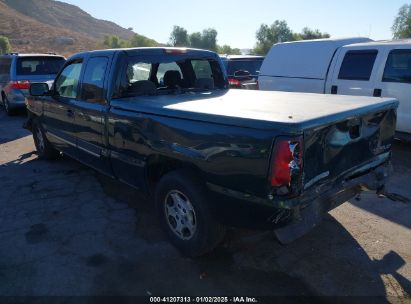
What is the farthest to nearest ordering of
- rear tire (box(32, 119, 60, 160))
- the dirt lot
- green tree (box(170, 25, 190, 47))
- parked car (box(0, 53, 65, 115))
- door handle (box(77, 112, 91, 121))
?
green tree (box(170, 25, 190, 47))
parked car (box(0, 53, 65, 115))
rear tire (box(32, 119, 60, 160))
door handle (box(77, 112, 91, 121))
the dirt lot

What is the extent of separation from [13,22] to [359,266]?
79000 mm

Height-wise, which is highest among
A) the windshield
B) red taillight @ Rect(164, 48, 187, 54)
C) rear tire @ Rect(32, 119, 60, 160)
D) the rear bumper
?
A: red taillight @ Rect(164, 48, 187, 54)

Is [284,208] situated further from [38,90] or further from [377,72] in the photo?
[377,72]

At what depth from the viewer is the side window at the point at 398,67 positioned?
6.21 meters

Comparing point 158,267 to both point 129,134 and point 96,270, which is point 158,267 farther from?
point 129,134

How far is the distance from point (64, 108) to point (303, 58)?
5058 mm

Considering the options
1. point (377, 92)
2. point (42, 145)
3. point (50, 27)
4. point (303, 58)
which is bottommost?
point (42, 145)

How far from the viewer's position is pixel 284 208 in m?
2.62

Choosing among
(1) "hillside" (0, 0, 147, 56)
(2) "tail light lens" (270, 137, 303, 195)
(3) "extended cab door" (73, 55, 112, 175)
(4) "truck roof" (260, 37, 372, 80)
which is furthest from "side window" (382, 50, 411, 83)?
(1) "hillside" (0, 0, 147, 56)

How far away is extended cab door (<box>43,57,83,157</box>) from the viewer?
4.88 metres

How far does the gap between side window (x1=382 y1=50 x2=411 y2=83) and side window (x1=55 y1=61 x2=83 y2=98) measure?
5013 mm

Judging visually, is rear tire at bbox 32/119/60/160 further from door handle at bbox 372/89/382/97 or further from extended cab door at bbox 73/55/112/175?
door handle at bbox 372/89/382/97

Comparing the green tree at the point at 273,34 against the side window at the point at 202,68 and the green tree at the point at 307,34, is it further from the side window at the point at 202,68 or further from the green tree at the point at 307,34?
the side window at the point at 202,68

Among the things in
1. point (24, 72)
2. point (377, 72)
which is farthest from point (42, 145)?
point (377, 72)
